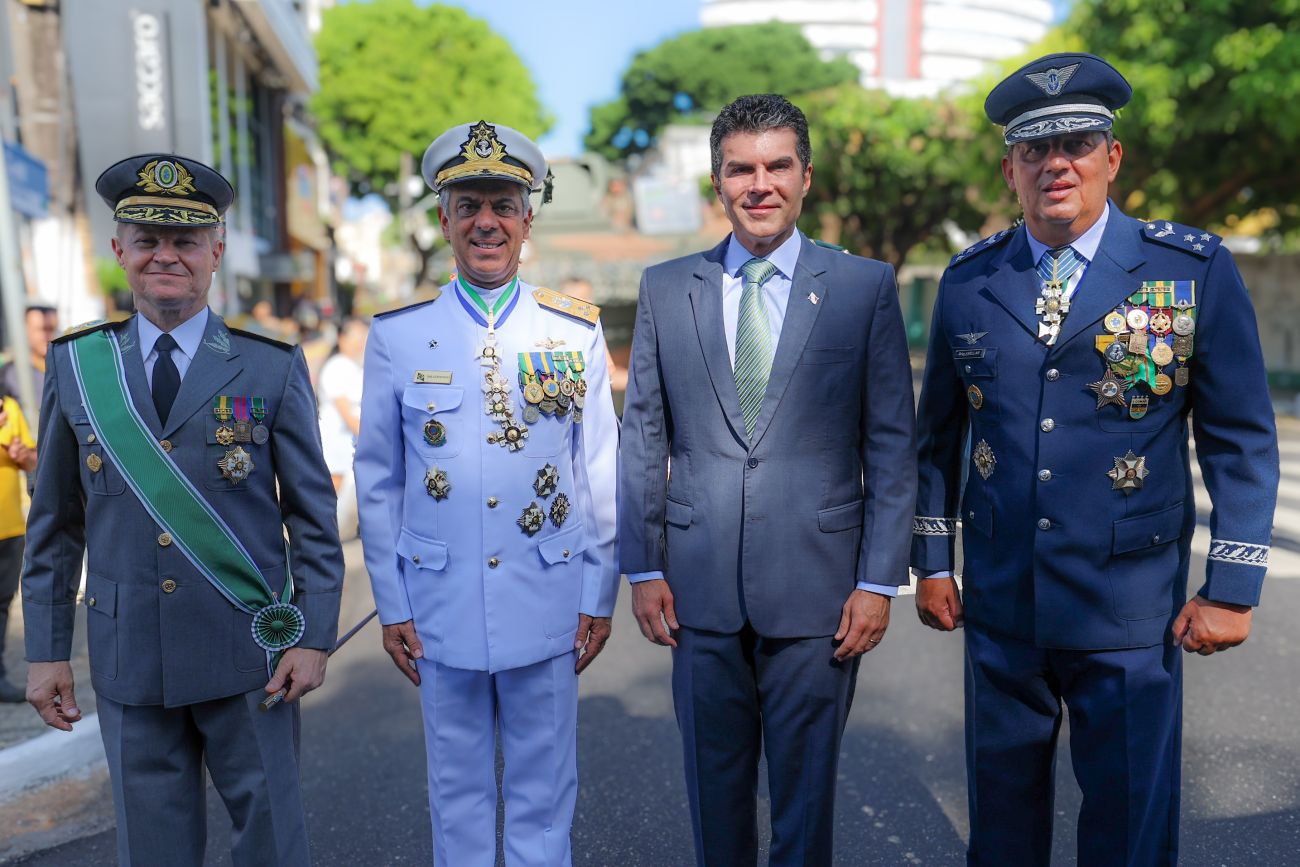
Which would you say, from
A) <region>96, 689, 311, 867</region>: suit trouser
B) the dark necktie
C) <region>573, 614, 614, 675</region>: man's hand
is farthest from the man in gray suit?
the dark necktie

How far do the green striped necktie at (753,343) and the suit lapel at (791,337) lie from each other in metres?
0.02

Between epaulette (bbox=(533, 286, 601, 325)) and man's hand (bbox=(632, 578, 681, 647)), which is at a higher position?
epaulette (bbox=(533, 286, 601, 325))

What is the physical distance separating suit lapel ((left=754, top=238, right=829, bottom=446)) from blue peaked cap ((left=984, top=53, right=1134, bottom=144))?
57 centimetres

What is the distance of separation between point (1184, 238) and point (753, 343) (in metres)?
0.99

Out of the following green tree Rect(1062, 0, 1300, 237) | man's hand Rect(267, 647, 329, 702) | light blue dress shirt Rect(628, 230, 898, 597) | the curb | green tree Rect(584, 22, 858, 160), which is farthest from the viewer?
green tree Rect(584, 22, 858, 160)

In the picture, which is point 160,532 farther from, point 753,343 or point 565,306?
point 753,343

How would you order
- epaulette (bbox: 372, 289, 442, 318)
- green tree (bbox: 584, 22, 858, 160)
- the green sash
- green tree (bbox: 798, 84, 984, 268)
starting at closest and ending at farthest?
the green sash
epaulette (bbox: 372, 289, 442, 318)
green tree (bbox: 798, 84, 984, 268)
green tree (bbox: 584, 22, 858, 160)

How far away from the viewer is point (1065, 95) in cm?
232

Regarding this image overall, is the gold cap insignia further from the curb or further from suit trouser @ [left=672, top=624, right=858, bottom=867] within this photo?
the curb

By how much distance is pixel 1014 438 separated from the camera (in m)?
2.42

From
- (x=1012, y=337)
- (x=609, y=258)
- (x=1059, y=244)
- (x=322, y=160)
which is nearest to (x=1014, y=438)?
(x=1012, y=337)

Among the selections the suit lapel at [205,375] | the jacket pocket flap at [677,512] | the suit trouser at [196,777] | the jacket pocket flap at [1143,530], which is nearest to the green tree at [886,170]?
the jacket pocket flap at [1143,530]

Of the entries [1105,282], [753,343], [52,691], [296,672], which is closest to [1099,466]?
[1105,282]

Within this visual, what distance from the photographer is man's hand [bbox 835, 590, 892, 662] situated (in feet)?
7.98
